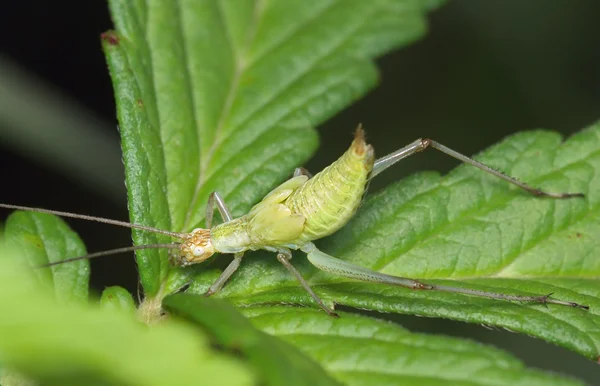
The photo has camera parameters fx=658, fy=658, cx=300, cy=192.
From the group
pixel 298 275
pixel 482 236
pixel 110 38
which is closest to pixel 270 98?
pixel 110 38

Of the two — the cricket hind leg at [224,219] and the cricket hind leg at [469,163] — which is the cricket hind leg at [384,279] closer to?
the cricket hind leg at [224,219]

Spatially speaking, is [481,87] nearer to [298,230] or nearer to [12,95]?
[298,230]

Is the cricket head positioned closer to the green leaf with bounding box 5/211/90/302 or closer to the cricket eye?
the cricket eye

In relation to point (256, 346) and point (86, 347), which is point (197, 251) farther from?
point (86, 347)

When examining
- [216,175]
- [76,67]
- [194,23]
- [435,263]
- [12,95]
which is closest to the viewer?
[435,263]

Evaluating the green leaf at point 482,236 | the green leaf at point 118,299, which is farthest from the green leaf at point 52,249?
the green leaf at point 482,236

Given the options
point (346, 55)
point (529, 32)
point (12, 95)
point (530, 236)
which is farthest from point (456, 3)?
point (12, 95)
